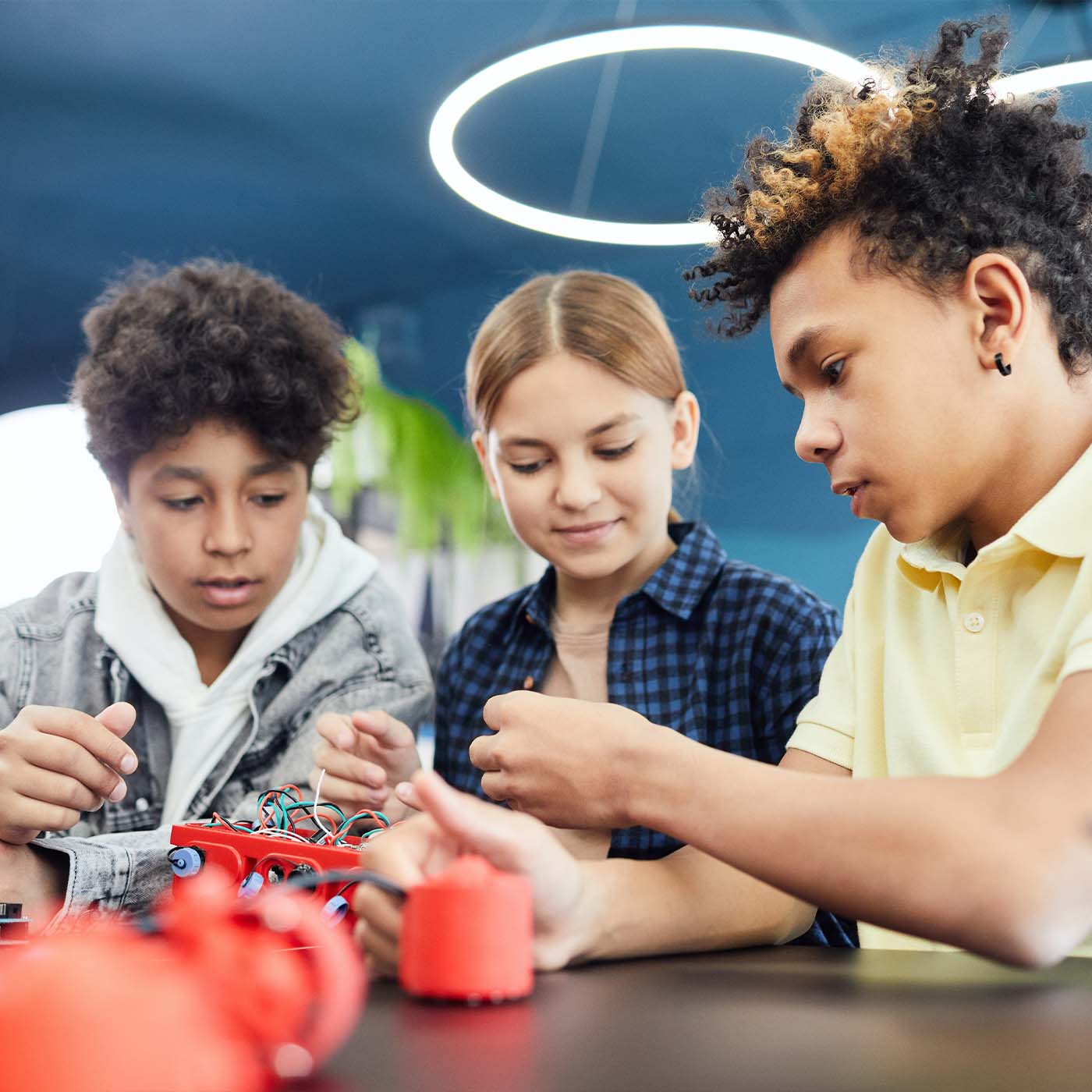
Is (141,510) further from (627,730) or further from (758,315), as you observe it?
(627,730)

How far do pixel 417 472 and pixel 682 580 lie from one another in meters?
2.58

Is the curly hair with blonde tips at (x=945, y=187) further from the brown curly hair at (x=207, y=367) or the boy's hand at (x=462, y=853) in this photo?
the brown curly hair at (x=207, y=367)

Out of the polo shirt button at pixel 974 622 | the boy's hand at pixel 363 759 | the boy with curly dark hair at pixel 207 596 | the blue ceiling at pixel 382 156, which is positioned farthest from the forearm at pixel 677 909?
the blue ceiling at pixel 382 156

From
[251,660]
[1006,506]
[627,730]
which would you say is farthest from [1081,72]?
[627,730]

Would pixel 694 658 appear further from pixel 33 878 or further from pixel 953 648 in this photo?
pixel 33 878

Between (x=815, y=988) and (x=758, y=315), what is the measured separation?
0.73m

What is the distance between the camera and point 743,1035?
0.47 metres

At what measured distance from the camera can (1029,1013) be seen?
518mm

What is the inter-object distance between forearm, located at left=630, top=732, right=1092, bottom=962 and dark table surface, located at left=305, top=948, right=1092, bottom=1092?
0.04 metres

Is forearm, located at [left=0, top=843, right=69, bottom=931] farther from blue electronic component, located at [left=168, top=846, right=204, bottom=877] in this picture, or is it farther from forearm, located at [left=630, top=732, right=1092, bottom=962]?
forearm, located at [left=630, top=732, right=1092, bottom=962]

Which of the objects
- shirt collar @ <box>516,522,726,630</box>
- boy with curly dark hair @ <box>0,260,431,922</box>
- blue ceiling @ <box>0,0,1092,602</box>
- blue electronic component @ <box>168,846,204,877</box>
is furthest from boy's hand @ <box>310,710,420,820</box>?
blue ceiling @ <box>0,0,1092,602</box>

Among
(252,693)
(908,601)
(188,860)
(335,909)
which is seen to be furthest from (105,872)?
(908,601)

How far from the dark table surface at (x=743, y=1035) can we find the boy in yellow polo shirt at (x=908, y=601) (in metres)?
0.04

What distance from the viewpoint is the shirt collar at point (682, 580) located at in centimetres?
152
